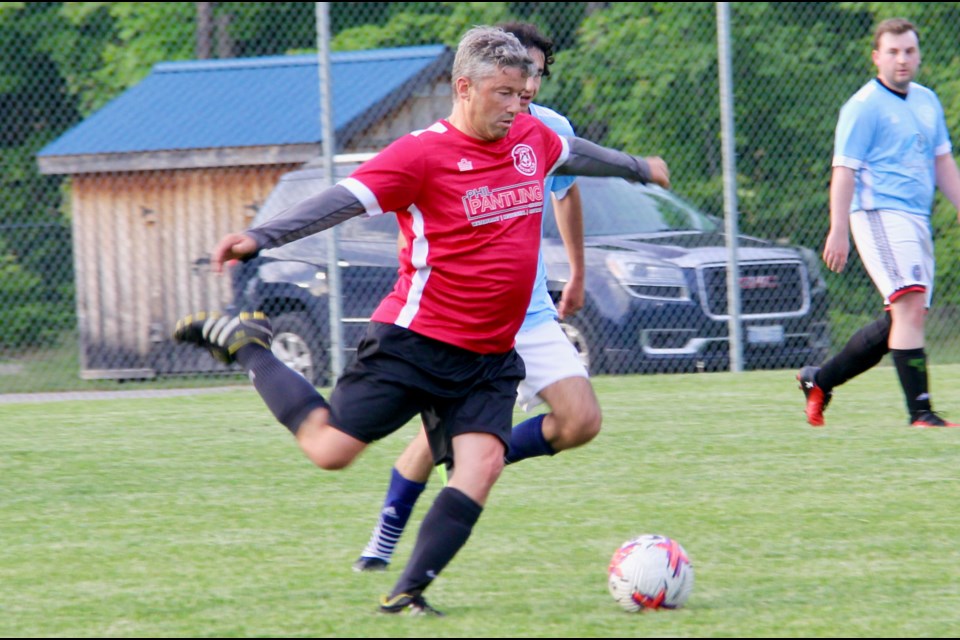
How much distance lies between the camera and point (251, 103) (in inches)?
580

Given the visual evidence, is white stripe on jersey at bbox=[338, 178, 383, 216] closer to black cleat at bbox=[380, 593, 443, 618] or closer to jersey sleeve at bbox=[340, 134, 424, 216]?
jersey sleeve at bbox=[340, 134, 424, 216]

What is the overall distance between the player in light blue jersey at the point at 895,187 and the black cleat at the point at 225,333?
3.48 m

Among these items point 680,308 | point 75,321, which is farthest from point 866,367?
point 75,321

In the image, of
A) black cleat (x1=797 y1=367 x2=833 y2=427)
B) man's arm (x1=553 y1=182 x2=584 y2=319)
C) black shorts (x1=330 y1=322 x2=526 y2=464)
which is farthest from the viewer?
black cleat (x1=797 y1=367 x2=833 y2=427)

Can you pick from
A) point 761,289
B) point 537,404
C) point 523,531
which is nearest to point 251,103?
point 761,289

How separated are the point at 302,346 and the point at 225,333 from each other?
6.80m

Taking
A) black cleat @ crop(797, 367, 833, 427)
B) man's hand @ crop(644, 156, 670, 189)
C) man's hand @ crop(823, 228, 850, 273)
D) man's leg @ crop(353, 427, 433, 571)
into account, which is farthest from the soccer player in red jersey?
black cleat @ crop(797, 367, 833, 427)

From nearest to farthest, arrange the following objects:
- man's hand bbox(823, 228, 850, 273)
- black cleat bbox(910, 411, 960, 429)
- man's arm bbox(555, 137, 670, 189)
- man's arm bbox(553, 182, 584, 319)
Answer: man's arm bbox(555, 137, 670, 189) → man's arm bbox(553, 182, 584, 319) → man's hand bbox(823, 228, 850, 273) → black cleat bbox(910, 411, 960, 429)

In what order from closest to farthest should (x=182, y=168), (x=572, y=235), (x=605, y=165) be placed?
(x=605, y=165) → (x=572, y=235) → (x=182, y=168)

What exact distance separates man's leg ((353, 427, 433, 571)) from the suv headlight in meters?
6.37

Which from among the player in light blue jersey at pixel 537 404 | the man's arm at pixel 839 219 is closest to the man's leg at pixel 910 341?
the man's arm at pixel 839 219

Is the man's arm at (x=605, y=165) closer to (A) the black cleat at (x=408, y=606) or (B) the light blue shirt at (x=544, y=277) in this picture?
(B) the light blue shirt at (x=544, y=277)

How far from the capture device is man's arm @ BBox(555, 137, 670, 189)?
4.82 meters

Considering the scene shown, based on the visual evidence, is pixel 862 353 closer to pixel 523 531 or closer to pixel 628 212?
pixel 523 531
